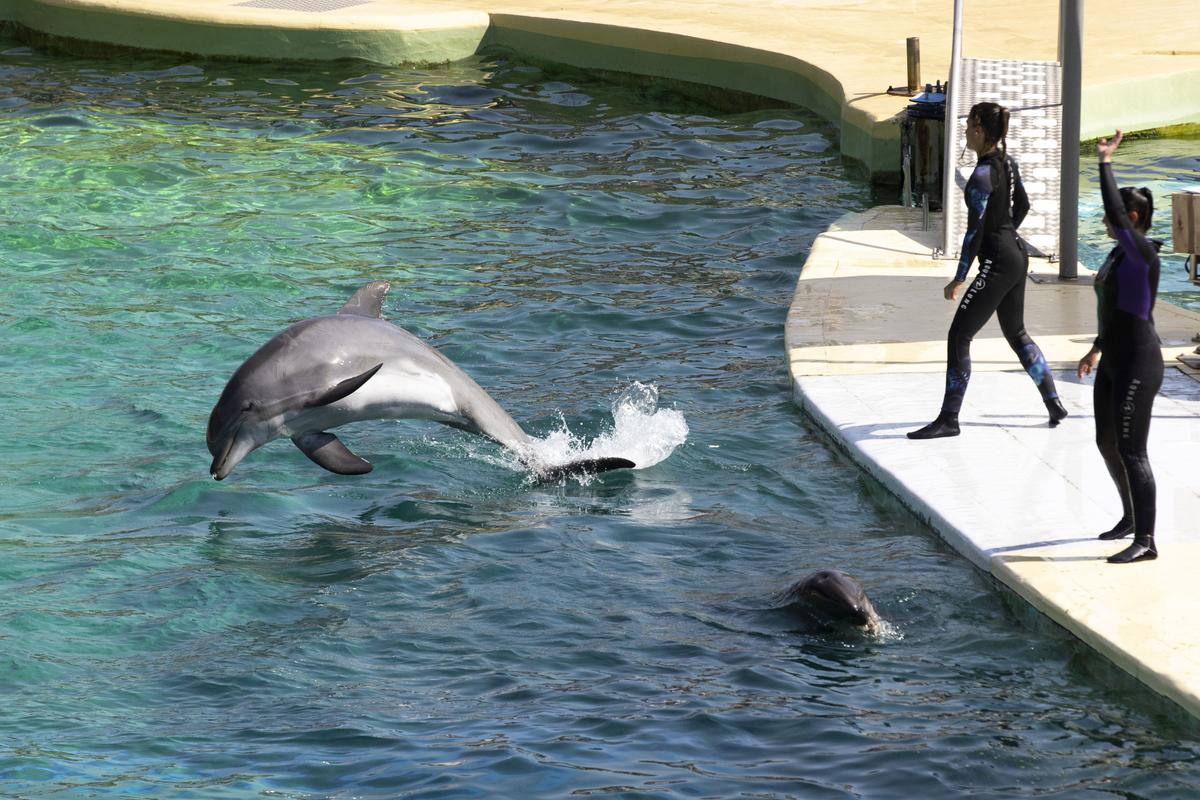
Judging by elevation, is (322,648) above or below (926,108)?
below

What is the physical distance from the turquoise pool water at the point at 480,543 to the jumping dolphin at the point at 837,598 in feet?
0.35

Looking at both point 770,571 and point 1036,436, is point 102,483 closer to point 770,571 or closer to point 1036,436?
point 770,571

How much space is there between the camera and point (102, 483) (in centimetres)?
917

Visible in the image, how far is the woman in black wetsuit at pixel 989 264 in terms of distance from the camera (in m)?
8.45

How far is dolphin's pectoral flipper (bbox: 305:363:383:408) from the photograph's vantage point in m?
7.51

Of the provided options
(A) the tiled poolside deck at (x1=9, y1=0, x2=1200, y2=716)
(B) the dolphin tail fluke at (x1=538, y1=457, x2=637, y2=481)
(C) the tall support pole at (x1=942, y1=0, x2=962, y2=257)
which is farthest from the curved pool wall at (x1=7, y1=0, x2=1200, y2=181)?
(B) the dolphin tail fluke at (x1=538, y1=457, x2=637, y2=481)

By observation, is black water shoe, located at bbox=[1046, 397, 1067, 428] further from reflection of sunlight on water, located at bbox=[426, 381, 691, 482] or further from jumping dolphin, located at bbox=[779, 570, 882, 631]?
jumping dolphin, located at bbox=[779, 570, 882, 631]

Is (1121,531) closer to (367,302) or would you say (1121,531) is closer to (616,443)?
(616,443)

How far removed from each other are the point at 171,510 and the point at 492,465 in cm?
181

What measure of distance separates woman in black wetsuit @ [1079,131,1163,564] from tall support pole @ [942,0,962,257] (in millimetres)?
5177

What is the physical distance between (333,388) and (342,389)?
0.13 meters

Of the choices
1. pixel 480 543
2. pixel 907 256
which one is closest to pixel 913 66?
pixel 907 256

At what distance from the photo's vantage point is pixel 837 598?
22.3ft

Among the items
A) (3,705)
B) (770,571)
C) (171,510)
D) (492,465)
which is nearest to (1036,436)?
(770,571)
